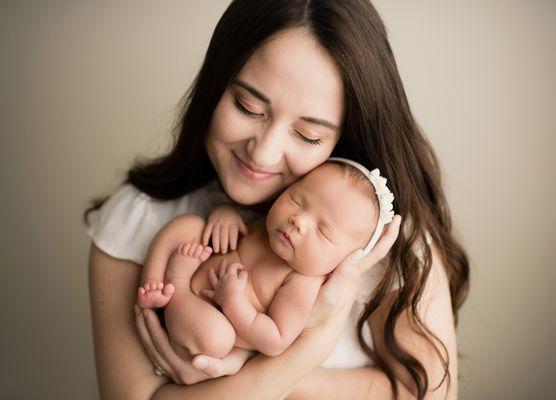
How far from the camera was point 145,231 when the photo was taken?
1653mm

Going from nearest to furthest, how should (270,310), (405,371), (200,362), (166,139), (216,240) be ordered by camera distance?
(200,362)
(270,310)
(216,240)
(405,371)
(166,139)

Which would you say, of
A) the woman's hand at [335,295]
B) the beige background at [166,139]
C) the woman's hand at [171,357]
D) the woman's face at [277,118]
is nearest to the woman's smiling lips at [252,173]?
the woman's face at [277,118]

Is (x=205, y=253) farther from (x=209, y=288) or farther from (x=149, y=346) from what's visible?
(x=149, y=346)

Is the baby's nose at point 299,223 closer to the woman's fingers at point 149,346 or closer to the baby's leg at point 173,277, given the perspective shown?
the baby's leg at point 173,277

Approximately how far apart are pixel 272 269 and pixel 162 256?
1.03 feet

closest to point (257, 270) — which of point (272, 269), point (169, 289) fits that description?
point (272, 269)

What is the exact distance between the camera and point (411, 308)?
1.57m

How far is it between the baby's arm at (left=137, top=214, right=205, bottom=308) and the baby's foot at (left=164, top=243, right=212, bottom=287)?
0.03 m

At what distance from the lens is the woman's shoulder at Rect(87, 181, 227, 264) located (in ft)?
5.31

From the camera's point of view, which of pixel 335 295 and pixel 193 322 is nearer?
pixel 193 322

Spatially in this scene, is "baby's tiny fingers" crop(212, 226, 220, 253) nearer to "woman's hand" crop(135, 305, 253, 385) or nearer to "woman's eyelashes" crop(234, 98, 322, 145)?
"woman's hand" crop(135, 305, 253, 385)

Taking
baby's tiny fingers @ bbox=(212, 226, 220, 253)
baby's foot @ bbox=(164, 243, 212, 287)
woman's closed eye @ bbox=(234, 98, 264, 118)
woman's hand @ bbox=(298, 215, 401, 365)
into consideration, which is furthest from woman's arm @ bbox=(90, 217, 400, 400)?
woman's closed eye @ bbox=(234, 98, 264, 118)

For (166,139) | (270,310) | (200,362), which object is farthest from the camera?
(166,139)

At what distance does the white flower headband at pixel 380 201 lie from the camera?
1396 millimetres
